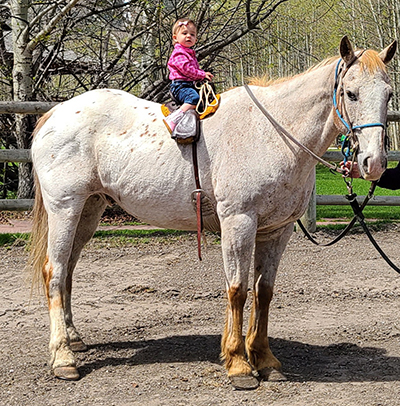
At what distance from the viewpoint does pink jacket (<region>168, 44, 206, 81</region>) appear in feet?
12.6

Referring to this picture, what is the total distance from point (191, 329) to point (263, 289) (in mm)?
1084

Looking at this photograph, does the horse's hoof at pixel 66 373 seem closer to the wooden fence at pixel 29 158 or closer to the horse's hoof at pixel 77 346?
the horse's hoof at pixel 77 346

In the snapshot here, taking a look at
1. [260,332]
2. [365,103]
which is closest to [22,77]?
[260,332]

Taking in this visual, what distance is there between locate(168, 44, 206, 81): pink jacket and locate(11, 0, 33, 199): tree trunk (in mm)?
4988

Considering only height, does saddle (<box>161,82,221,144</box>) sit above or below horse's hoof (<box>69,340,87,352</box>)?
above

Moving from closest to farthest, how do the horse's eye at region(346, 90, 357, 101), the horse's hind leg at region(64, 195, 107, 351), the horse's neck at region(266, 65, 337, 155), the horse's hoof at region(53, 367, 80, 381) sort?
1. the horse's eye at region(346, 90, 357, 101)
2. the horse's neck at region(266, 65, 337, 155)
3. the horse's hoof at region(53, 367, 80, 381)
4. the horse's hind leg at region(64, 195, 107, 351)

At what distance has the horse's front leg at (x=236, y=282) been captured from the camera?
3.54m

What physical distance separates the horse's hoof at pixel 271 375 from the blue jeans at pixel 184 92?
1.76m

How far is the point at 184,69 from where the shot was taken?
12.6 ft

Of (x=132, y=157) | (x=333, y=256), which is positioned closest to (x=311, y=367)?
(x=132, y=157)

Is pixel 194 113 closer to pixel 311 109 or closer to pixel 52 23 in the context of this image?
pixel 311 109

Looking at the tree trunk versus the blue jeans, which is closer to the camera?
the blue jeans

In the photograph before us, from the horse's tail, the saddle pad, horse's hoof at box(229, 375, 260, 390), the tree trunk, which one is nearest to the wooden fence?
the tree trunk

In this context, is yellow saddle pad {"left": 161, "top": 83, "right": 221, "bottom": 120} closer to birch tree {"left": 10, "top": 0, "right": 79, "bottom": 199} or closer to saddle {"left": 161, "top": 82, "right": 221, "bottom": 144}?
saddle {"left": 161, "top": 82, "right": 221, "bottom": 144}
